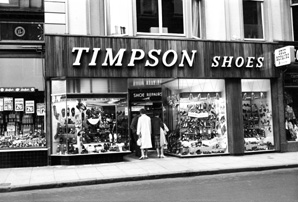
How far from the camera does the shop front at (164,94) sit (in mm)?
12320

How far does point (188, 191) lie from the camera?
8.26 metres

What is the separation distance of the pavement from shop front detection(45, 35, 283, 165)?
2.57 feet

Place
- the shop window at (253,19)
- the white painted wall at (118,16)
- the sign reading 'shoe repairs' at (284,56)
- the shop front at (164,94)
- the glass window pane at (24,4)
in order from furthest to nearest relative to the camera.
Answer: the shop window at (253,19)
the sign reading 'shoe repairs' at (284,56)
the white painted wall at (118,16)
the glass window pane at (24,4)
the shop front at (164,94)

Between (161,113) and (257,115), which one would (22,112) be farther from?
(257,115)

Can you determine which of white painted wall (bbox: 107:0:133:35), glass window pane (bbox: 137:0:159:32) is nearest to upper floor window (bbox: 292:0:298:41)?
glass window pane (bbox: 137:0:159:32)

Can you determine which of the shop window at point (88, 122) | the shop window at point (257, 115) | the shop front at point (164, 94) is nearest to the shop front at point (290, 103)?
the shop front at point (164, 94)

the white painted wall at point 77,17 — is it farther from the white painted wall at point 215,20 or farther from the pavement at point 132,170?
the white painted wall at point 215,20

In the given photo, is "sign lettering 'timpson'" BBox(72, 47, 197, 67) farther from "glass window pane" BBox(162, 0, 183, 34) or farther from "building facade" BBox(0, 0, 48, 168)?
"building facade" BBox(0, 0, 48, 168)

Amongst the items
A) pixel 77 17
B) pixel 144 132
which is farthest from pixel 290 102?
pixel 77 17

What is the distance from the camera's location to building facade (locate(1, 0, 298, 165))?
1238 cm

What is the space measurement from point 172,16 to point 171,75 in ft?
7.87

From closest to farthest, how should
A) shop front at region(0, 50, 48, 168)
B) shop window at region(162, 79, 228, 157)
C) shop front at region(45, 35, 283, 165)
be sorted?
shop front at region(0, 50, 48, 168) → shop front at region(45, 35, 283, 165) → shop window at region(162, 79, 228, 157)

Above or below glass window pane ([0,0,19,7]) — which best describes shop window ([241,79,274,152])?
below

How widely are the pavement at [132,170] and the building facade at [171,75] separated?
787 millimetres
